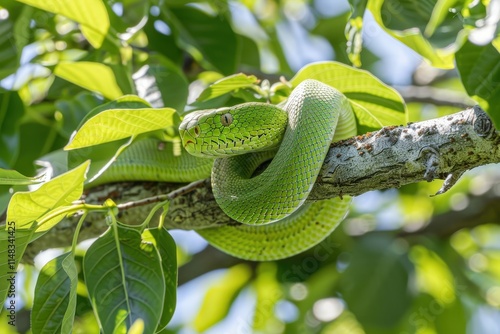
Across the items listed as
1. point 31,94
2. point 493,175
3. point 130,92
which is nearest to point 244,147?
point 130,92

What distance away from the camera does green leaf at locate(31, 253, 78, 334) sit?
9.88ft

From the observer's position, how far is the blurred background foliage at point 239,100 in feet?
13.7

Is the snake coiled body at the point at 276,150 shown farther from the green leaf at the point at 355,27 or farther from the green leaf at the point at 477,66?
the green leaf at the point at 477,66

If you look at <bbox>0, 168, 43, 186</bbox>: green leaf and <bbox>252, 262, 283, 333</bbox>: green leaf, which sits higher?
<bbox>0, 168, 43, 186</bbox>: green leaf

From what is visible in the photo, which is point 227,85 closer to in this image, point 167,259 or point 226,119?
point 226,119

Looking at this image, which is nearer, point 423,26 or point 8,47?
point 423,26

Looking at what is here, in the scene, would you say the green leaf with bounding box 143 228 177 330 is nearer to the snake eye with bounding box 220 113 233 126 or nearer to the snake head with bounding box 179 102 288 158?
the snake head with bounding box 179 102 288 158

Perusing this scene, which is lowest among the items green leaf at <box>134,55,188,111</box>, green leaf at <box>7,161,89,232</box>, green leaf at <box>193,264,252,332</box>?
green leaf at <box>193,264,252,332</box>

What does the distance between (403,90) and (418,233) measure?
131cm

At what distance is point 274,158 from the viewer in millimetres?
3352

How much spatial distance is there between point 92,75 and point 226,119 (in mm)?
932

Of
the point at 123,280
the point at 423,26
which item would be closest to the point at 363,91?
the point at 423,26

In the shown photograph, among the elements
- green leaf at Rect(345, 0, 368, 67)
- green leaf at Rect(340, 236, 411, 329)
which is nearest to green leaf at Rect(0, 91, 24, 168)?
green leaf at Rect(345, 0, 368, 67)

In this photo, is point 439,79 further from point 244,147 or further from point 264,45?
point 244,147
